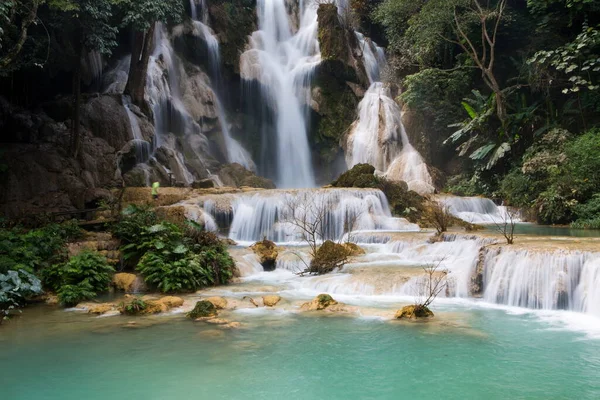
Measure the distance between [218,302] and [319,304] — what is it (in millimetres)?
1830

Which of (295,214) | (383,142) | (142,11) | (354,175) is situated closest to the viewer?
(295,214)

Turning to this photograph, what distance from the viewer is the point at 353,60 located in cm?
3030

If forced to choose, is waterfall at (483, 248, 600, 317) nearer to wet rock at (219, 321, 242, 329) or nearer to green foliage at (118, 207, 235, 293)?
wet rock at (219, 321, 242, 329)

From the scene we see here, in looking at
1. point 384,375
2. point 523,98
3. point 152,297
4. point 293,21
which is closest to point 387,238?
point 152,297

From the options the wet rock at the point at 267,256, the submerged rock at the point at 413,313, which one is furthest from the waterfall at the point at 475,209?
the submerged rock at the point at 413,313

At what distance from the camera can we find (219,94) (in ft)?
96.6

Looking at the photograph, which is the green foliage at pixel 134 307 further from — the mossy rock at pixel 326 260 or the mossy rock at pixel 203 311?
the mossy rock at pixel 326 260

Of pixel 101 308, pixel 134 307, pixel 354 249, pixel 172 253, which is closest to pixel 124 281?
pixel 172 253

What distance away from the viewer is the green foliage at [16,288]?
9020 millimetres

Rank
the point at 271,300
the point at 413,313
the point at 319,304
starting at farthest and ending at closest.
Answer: the point at 271,300 → the point at 319,304 → the point at 413,313

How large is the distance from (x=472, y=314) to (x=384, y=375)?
10.4ft

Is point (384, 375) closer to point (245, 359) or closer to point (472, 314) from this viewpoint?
point (245, 359)

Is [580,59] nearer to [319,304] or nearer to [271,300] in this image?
[319,304]

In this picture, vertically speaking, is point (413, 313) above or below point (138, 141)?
below
